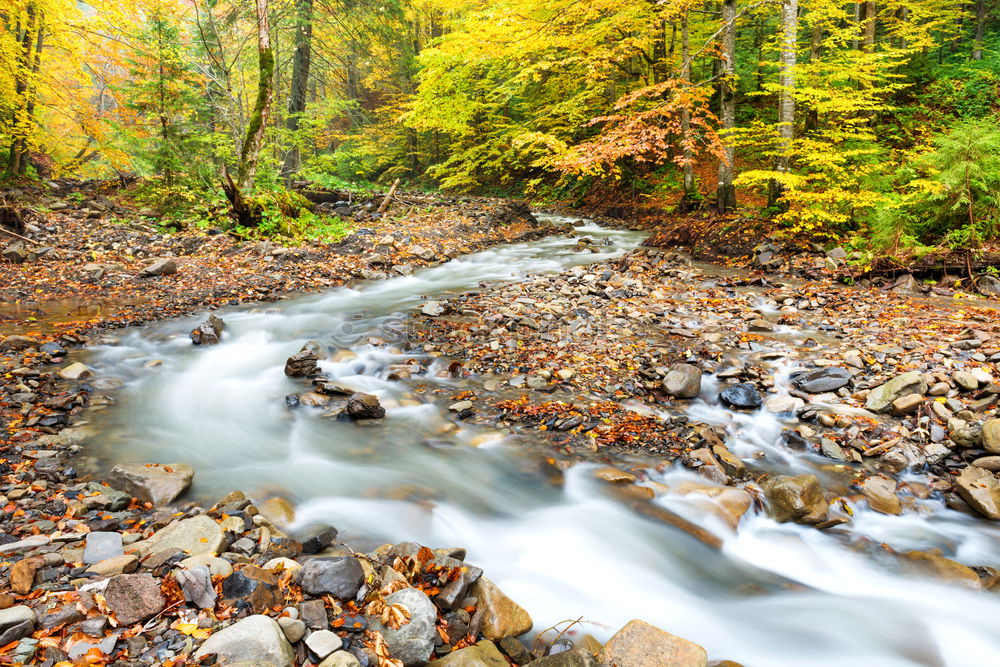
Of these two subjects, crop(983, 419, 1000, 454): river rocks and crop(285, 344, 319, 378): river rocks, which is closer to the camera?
crop(983, 419, 1000, 454): river rocks

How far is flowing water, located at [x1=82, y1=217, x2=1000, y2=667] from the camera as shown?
9.75 ft

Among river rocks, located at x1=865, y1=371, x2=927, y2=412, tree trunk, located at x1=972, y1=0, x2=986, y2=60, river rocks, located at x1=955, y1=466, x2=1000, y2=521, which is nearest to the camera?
river rocks, located at x1=955, y1=466, x2=1000, y2=521

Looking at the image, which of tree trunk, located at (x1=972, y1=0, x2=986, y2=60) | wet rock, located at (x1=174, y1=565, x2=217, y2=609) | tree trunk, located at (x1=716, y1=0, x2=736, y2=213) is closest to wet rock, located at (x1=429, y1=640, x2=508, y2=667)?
wet rock, located at (x1=174, y1=565, x2=217, y2=609)

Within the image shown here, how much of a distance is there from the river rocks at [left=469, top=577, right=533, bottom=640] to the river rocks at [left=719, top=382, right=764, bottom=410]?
124 inches

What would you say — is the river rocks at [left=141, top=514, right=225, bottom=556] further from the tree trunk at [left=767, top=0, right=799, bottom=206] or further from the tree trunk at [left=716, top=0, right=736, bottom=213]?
the tree trunk at [left=716, top=0, right=736, bottom=213]

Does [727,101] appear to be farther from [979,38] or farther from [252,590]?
[979,38]

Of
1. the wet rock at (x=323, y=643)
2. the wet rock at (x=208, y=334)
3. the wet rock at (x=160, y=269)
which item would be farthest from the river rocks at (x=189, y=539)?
the wet rock at (x=160, y=269)

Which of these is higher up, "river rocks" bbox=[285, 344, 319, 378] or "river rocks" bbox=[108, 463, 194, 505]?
"river rocks" bbox=[285, 344, 319, 378]

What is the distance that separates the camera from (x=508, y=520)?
3.83 metres

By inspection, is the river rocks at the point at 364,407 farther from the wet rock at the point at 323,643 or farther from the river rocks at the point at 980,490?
the river rocks at the point at 980,490

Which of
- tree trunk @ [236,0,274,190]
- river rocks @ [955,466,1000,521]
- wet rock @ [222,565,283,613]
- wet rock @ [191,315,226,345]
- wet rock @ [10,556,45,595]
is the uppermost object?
tree trunk @ [236,0,274,190]

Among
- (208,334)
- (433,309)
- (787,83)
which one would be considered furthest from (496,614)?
(787,83)

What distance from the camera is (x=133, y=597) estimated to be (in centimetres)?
213

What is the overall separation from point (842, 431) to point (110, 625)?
5.11m
